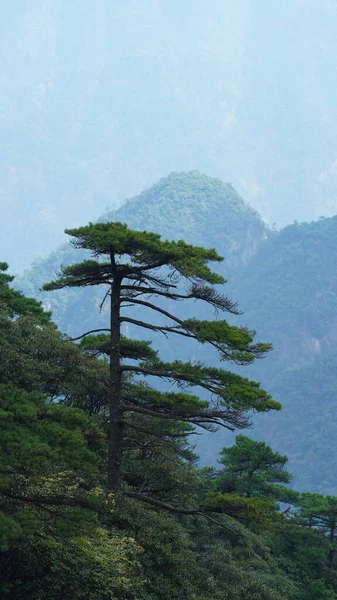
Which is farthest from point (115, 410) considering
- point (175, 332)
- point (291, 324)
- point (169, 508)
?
point (291, 324)

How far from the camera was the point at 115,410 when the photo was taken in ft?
48.6

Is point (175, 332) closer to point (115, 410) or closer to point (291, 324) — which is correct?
point (115, 410)

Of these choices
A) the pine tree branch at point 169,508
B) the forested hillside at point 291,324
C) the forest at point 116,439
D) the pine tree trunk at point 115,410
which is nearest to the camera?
the forest at point 116,439

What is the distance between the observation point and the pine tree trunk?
14812 millimetres

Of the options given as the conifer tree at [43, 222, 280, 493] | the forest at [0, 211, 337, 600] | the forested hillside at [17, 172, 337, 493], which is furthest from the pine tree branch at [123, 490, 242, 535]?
the forested hillside at [17, 172, 337, 493]

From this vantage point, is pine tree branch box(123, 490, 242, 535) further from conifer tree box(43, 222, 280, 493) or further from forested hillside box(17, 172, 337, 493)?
forested hillside box(17, 172, 337, 493)

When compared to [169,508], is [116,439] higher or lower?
higher

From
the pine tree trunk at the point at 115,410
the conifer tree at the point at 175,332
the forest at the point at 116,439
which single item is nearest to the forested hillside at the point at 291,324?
the forest at the point at 116,439

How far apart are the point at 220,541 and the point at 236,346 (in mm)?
16219

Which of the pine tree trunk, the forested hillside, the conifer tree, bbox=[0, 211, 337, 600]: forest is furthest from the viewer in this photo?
the forested hillside

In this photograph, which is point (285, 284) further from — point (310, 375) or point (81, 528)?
point (81, 528)

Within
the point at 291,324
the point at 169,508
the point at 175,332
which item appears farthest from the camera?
the point at 291,324

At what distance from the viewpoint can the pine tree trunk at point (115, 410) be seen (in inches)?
583

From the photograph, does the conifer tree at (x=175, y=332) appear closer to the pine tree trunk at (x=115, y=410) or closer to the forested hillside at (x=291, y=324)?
the pine tree trunk at (x=115, y=410)
